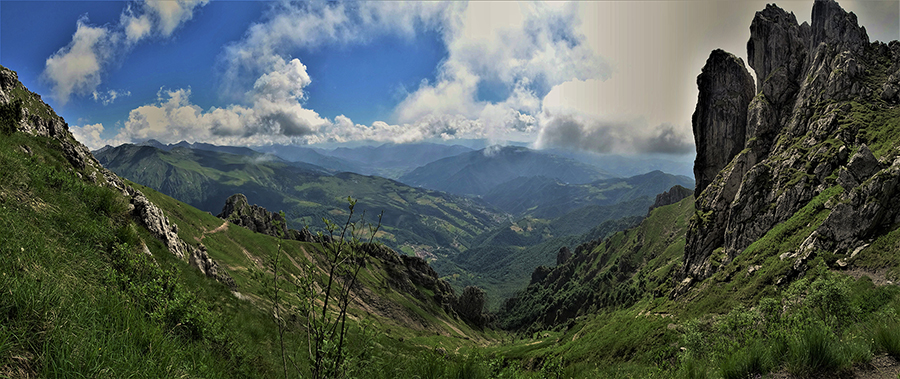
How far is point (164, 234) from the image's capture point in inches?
869

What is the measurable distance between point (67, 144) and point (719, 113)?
164m

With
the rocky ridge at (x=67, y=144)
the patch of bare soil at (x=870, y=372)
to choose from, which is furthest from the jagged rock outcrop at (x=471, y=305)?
the patch of bare soil at (x=870, y=372)

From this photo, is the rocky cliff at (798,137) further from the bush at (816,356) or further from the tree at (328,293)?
the tree at (328,293)

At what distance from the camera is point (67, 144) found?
1459 inches

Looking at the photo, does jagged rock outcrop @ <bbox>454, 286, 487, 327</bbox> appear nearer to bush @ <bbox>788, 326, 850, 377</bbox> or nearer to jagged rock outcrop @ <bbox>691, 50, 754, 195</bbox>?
jagged rock outcrop @ <bbox>691, 50, 754, 195</bbox>

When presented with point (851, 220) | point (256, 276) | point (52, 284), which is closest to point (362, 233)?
point (256, 276)

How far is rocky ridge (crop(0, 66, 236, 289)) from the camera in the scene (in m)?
27.8

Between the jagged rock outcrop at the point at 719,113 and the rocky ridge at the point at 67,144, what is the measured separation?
14842 centimetres

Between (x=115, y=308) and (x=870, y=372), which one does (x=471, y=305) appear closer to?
(x=870, y=372)

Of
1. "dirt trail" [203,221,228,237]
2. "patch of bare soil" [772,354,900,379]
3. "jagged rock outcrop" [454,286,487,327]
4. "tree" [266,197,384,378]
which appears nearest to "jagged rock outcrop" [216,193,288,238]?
"dirt trail" [203,221,228,237]

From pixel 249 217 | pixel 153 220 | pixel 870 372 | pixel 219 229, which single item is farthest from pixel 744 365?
pixel 249 217

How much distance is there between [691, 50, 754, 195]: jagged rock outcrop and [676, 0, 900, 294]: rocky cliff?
0.35 meters

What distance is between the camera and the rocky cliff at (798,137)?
168 feet

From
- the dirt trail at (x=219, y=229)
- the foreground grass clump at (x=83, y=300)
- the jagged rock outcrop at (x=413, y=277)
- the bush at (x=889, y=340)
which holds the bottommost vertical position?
the jagged rock outcrop at (x=413, y=277)
